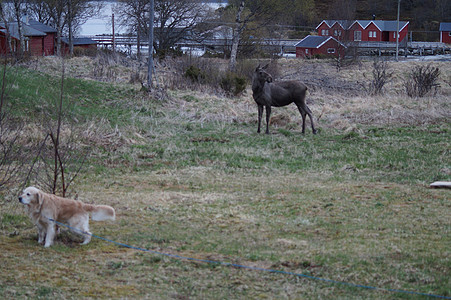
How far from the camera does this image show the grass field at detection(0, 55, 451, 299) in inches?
243

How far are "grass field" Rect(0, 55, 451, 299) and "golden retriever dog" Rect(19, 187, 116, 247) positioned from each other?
0.75 feet

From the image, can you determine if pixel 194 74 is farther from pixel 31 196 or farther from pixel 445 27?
pixel 445 27

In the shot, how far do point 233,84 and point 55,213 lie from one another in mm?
18921

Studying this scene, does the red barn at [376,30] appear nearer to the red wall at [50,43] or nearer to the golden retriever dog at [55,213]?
the red wall at [50,43]

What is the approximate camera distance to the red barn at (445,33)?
8606 centimetres

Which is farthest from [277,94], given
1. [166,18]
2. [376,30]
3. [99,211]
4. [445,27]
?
[445,27]

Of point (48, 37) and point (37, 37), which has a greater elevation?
point (48, 37)

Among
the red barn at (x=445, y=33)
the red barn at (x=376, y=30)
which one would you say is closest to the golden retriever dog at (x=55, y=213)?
the red barn at (x=376, y=30)

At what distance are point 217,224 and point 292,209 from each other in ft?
4.70

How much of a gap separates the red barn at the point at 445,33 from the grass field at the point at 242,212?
73.1 meters

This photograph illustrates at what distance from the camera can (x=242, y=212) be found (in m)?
9.01

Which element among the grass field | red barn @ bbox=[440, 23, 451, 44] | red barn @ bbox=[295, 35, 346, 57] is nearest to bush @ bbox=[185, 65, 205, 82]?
the grass field

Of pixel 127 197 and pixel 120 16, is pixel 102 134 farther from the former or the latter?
pixel 120 16

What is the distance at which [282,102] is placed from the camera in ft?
58.9
